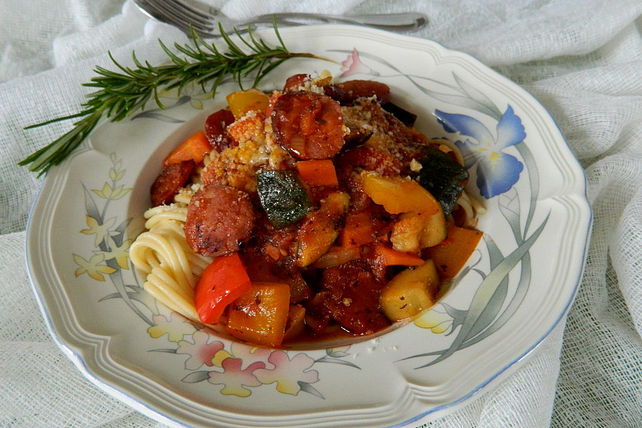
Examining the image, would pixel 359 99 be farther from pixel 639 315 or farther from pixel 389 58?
pixel 639 315

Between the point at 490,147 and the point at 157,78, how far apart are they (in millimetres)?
2473

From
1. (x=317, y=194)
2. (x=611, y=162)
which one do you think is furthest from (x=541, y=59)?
(x=317, y=194)

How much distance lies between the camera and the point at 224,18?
576cm

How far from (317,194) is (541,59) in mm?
2731

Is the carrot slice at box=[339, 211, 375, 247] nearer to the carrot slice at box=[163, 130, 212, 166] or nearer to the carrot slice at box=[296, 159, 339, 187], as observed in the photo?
the carrot slice at box=[296, 159, 339, 187]

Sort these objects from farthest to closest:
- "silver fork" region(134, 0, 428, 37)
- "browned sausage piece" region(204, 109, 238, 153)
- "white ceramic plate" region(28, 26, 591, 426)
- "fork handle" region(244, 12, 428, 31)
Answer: "fork handle" region(244, 12, 428, 31), "silver fork" region(134, 0, 428, 37), "browned sausage piece" region(204, 109, 238, 153), "white ceramic plate" region(28, 26, 591, 426)

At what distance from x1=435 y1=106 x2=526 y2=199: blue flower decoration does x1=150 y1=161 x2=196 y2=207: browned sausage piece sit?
1.92 m

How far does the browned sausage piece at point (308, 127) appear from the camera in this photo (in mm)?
3715

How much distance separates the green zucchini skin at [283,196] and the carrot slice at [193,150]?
94 centimetres

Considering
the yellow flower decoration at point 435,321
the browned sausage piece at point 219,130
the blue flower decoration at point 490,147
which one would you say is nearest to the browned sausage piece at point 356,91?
the blue flower decoration at point 490,147

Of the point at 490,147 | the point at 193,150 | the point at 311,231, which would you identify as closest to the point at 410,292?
the point at 311,231

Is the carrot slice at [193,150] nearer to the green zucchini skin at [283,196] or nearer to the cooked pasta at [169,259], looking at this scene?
the cooked pasta at [169,259]

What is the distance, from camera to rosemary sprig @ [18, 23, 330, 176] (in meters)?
4.21

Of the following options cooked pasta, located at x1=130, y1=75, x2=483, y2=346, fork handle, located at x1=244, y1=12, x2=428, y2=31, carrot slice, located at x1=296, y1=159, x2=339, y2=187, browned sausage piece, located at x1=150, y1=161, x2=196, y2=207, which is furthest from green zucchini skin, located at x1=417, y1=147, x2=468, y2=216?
fork handle, located at x1=244, y1=12, x2=428, y2=31
